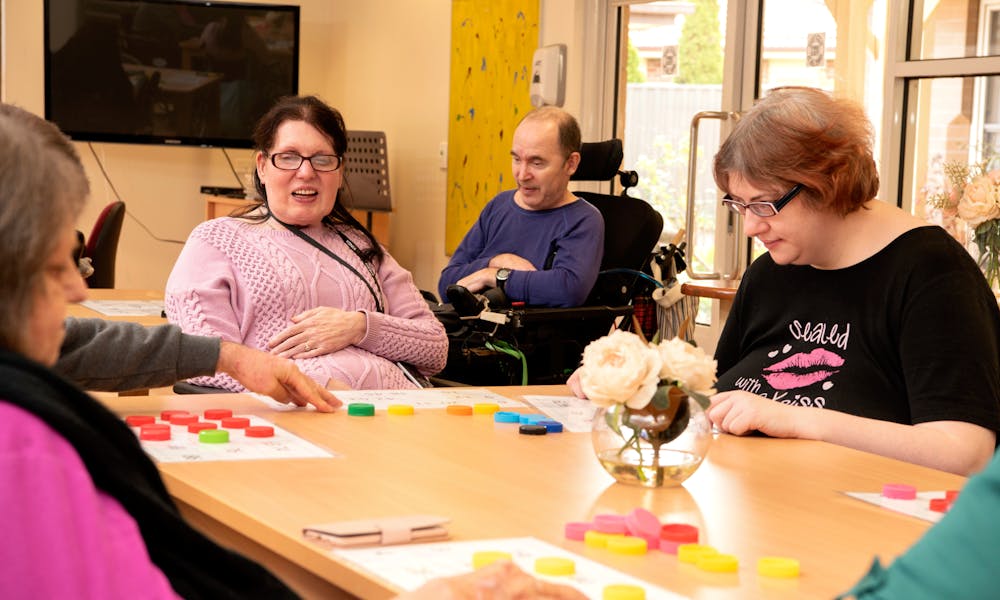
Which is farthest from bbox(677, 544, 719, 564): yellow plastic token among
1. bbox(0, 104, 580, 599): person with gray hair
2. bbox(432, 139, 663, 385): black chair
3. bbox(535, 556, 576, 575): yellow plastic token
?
bbox(432, 139, 663, 385): black chair

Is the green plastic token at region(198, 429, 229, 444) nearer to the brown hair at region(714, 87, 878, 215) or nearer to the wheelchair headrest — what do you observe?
the brown hair at region(714, 87, 878, 215)

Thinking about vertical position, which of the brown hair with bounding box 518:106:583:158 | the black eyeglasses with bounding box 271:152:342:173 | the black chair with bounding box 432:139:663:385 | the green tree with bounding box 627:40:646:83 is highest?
the green tree with bounding box 627:40:646:83

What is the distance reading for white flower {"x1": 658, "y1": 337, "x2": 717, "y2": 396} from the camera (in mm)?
1597

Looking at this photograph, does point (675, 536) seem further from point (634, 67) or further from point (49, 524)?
point (634, 67)

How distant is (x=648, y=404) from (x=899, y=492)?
1.13 ft

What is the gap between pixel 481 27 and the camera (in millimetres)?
6375

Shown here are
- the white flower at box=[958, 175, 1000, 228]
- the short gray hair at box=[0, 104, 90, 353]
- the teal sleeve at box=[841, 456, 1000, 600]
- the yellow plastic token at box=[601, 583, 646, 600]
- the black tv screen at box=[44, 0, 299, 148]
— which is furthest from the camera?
the black tv screen at box=[44, 0, 299, 148]

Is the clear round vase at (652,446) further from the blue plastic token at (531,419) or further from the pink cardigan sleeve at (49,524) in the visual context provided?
the pink cardigan sleeve at (49,524)

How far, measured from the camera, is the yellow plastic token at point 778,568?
49.7 inches

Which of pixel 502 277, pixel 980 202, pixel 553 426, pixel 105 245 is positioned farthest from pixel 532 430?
pixel 105 245

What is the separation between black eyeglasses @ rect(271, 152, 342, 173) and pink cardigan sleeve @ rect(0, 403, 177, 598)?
200cm

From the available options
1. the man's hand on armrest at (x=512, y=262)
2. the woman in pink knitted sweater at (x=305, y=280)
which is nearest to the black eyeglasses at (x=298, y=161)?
the woman in pink knitted sweater at (x=305, y=280)

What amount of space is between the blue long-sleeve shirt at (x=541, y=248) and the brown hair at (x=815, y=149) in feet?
6.89

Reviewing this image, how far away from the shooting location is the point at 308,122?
2.89 metres
